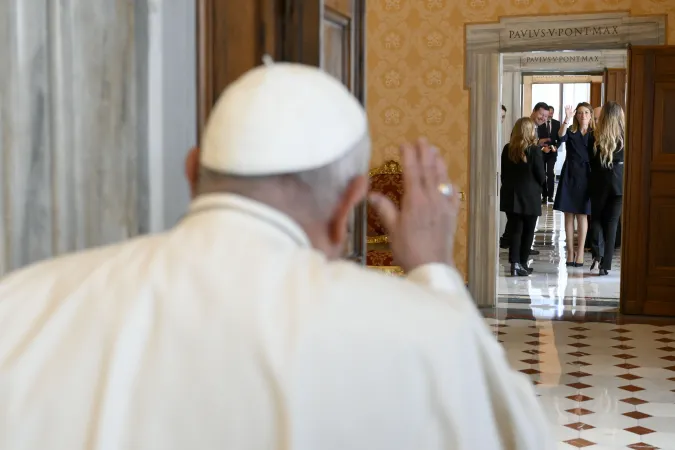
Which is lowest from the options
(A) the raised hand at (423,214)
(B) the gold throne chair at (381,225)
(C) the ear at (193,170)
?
(B) the gold throne chair at (381,225)

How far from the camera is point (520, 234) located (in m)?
11.2

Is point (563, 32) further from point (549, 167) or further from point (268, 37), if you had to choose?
point (549, 167)

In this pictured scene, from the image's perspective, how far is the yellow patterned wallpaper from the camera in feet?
29.1

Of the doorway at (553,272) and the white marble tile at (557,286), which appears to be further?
the doorway at (553,272)

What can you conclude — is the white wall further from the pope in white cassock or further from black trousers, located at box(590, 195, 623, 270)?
black trousers, located at box(590, 195, 623, 270)

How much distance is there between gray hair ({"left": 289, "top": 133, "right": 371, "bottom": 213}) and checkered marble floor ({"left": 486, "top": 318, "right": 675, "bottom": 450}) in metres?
3.91

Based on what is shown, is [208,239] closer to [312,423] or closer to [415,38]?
[312,423]

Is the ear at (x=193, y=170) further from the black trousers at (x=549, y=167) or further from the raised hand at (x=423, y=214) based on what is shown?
the black trousers at (x=549, y=167)

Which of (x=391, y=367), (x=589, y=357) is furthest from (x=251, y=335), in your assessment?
(x=589, y=357)

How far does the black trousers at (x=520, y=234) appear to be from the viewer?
11.0 meters

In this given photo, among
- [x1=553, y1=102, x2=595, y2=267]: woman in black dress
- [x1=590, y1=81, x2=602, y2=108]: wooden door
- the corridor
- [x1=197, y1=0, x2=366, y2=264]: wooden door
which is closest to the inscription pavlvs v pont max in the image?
[x1=553, y1=102, x2=595, y2=267]: woman in black dress

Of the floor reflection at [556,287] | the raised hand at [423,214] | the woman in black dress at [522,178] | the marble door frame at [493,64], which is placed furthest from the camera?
the woman in black dress at [522,178]

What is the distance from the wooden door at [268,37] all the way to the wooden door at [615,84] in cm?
1350

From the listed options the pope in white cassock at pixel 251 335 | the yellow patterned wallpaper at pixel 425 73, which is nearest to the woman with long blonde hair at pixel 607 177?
the yellow patterned wallpaper at pixel 425 73
